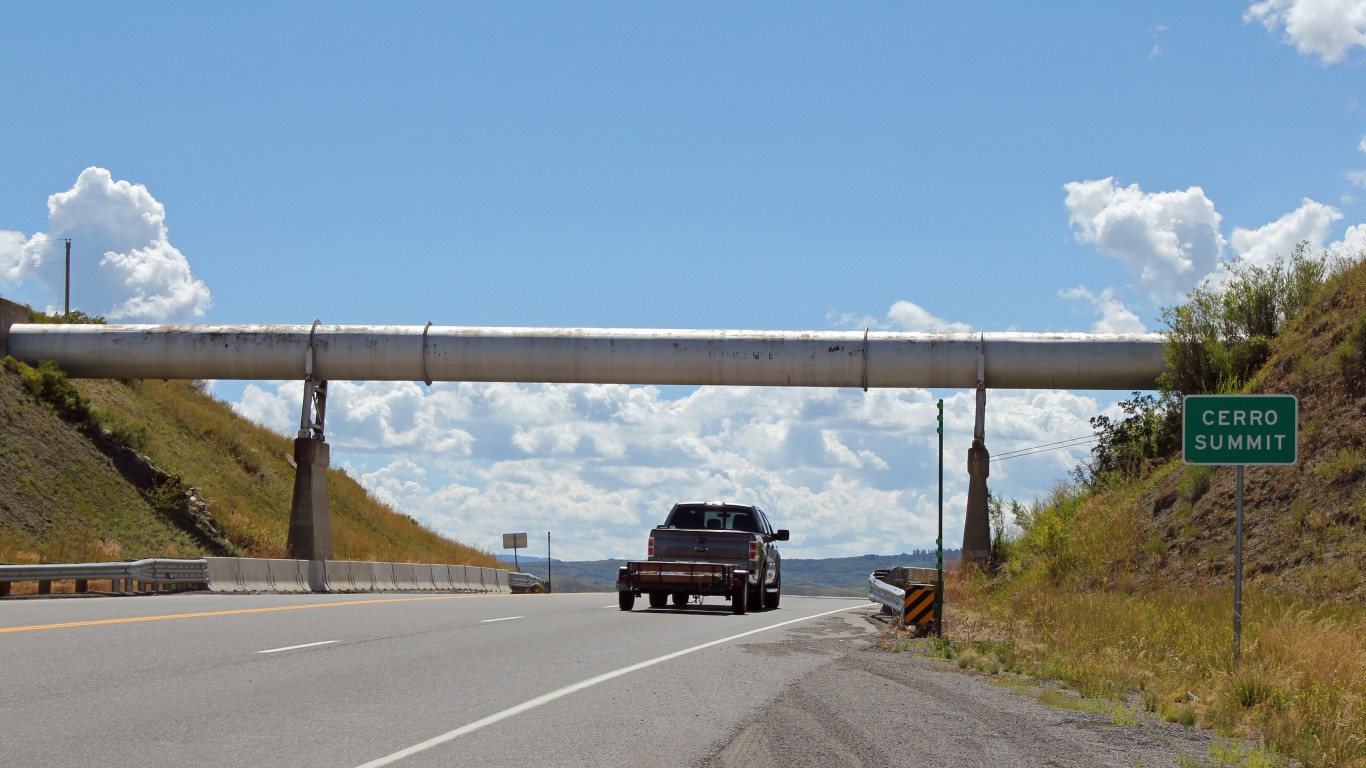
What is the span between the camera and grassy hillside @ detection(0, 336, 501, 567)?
121ft

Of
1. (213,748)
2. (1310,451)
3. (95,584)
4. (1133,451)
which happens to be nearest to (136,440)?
(95,584)

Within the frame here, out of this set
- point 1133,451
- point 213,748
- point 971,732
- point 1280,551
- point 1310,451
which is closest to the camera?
point 213,748

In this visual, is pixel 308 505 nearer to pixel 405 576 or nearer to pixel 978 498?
pixel 405 576

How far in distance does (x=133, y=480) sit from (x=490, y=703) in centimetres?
3495

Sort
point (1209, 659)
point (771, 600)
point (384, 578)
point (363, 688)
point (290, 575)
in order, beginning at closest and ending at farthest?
point (363, 688) < point (1209, 659) < point (771, 600) < point (290, 575) < point (384, 578)

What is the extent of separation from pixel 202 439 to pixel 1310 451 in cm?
4018

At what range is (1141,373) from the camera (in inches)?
1500

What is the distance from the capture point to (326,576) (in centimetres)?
3278

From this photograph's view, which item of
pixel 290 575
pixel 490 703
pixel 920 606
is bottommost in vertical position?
pixel 290 575

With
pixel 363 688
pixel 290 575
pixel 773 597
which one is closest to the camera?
pixel 363 688

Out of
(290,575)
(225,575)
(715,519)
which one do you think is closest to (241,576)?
(225,575)

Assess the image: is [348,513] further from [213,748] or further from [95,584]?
[213,748]

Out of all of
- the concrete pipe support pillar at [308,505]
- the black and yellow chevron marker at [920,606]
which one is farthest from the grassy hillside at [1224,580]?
the concrete pipe support pillar at [308,505]

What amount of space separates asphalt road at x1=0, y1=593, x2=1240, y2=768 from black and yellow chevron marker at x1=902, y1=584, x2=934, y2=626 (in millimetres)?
2021
